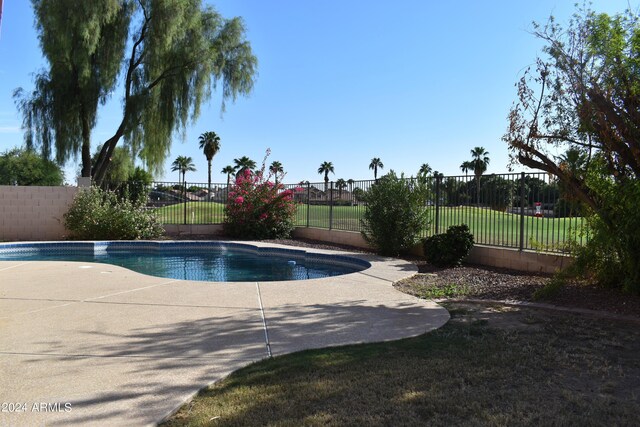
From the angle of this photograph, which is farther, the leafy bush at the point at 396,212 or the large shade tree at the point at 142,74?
the large shade tree at the point at 142,74

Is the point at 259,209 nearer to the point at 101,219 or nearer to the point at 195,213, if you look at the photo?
the point at 195,213

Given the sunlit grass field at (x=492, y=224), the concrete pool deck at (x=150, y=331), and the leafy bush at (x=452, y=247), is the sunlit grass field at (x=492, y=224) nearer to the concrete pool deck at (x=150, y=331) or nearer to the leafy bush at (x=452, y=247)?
the leafy bush at (x=452, y=247)

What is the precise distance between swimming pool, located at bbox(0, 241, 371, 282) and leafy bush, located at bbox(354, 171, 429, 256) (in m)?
1.02

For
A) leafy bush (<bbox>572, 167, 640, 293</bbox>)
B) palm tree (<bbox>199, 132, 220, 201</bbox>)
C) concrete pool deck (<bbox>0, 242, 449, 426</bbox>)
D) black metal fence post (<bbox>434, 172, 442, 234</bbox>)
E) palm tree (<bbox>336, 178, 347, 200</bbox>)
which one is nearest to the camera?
concrete pool deck (<bbox>0, 242, 449, 426</bbox>)

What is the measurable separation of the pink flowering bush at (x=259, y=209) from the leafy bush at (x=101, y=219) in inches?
130

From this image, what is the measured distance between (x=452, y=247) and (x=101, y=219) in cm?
1203

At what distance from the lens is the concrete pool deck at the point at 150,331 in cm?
337

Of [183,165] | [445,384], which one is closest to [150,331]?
[445,384]

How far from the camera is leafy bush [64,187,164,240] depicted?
16016 millimetres

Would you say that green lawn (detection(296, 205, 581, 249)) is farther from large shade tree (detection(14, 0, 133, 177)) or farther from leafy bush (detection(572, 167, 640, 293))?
Answer: large shade tree (detection(14, 0, 133, 177))

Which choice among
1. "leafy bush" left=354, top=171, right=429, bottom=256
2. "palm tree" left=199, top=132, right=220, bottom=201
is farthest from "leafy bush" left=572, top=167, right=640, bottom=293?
"palm tree" left=199, top=132, right=220, bottom=201

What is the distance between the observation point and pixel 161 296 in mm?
7027

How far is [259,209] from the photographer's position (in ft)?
56.9

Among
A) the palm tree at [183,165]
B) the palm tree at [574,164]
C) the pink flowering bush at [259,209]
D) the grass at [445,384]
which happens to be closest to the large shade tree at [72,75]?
the pink flowering bush at [259,209]
